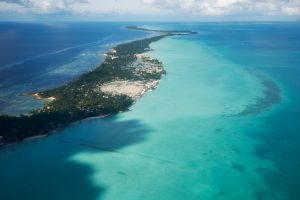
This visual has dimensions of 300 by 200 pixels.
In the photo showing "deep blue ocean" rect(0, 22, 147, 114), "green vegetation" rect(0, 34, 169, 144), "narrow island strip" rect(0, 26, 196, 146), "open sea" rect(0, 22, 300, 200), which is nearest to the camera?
"open sea" rect(0, 22, 300, 200)

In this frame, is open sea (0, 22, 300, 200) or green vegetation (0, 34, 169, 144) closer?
open sea (0, 22, 300, 200)

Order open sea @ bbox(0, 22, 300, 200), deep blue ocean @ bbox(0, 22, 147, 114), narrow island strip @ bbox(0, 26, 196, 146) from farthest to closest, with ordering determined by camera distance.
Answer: deep blue ocean @ bbox(0, 22, 147, 114) → narrow island strip @ bbox(0, 26, 196, 146) → open sea @ bbox(0, 22, 300, 200)

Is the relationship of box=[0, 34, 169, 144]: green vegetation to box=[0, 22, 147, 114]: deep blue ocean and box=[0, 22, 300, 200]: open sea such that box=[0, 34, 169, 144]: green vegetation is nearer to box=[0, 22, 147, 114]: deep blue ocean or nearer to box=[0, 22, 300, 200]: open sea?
box=[0, 22, 300, 200]: open sea

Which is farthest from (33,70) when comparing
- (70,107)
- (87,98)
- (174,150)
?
(174,150)

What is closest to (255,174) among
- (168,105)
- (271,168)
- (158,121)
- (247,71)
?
(271,168)

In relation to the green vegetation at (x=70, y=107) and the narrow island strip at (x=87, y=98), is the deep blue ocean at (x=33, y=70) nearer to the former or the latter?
the narrow island strip at (x=87, y=98)

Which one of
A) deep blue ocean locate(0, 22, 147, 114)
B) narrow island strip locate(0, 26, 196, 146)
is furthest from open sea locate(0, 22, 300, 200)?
narrow island strip locate(0, 26, 196, 146)

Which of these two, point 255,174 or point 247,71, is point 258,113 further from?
point 247,71

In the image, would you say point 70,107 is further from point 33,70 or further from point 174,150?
point 33,70
